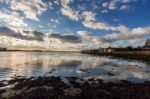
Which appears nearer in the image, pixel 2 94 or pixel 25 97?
pixel 25 97

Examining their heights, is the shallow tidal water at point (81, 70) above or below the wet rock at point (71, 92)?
below

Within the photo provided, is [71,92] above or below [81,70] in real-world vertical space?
above

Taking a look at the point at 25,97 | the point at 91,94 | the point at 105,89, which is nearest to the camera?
the point at 25,97

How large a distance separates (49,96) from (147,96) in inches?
250

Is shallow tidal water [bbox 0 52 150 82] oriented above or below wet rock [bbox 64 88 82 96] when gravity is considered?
below

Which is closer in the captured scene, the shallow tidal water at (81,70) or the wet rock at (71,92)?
the wet rock at (71,92)

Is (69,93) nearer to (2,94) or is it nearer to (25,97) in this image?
(25,97)

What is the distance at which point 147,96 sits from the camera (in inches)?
519

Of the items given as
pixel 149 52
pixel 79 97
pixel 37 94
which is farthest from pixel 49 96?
pixel 149 52

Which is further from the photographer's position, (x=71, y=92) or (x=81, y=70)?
(x=81, y=70)

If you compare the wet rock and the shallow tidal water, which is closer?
the wet rock

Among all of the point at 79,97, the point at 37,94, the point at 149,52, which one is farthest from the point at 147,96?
the point at 149,52

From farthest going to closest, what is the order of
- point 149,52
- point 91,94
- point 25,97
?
point 149,52 → point 91,94 → point 25,97

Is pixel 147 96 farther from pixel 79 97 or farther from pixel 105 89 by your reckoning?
pixel 79 97
